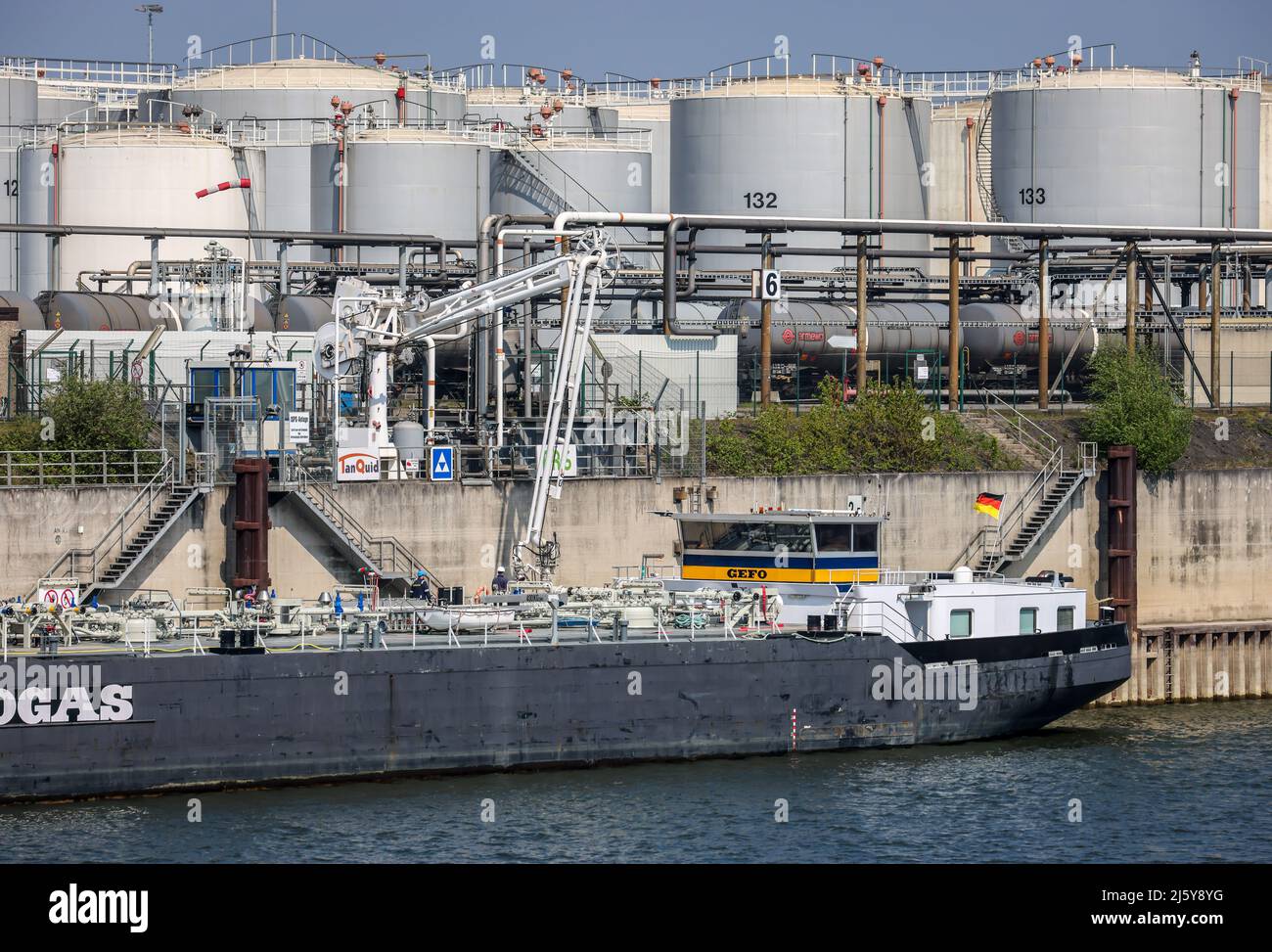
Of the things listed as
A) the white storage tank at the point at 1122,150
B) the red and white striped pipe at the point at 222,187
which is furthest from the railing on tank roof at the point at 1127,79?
the red and white striped pipe at the point at 222,187

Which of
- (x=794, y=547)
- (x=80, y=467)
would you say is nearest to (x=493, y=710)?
(x=794, y=547)

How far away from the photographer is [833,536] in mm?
48188

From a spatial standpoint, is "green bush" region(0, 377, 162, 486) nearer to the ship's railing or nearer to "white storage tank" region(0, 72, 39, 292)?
the ship's railing

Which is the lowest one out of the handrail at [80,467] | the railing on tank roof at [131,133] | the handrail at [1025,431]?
the handrail at [80,467]

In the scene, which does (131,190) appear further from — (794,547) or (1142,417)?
(794,547)

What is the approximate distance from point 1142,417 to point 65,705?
1442 inches

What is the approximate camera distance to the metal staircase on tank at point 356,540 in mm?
51281

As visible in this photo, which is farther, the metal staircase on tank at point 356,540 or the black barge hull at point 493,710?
the metal staircase on tank at point 356,540

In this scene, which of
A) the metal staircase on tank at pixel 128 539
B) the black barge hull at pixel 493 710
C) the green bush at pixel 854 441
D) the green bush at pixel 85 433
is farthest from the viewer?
the green bush at pixel 854 441

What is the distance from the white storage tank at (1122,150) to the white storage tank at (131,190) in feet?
113

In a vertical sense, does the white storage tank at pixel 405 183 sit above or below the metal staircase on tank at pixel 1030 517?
above

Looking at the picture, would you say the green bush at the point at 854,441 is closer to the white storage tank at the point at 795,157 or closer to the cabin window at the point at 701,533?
the cabin window at the point at 701,533

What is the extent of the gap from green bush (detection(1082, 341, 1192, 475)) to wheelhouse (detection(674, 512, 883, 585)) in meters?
16.1

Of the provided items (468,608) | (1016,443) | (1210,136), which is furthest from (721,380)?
(1210,136)
